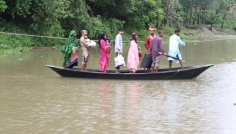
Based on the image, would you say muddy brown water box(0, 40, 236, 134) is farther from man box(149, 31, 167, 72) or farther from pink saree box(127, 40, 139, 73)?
man box(149, 31, 167, 72)

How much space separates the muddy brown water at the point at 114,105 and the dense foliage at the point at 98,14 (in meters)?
9.60

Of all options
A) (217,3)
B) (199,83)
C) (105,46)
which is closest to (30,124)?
(105,46)

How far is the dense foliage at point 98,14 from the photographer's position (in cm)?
2291

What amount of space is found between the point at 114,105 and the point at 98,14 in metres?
25.3

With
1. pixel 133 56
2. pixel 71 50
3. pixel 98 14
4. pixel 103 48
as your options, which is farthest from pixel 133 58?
pixel 98 14

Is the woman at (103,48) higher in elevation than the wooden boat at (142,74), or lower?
higher

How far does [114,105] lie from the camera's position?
361 inches

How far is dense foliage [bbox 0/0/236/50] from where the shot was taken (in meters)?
22.9

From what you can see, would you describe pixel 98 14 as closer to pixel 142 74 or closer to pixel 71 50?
pixel 71 50

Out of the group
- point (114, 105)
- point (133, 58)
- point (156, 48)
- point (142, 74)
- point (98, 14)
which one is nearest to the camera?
point (114, 105)

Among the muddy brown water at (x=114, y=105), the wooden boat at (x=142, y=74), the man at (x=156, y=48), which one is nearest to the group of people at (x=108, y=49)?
the man at (x=156, y=48)

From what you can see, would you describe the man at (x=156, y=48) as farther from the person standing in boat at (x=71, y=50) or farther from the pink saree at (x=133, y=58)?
the person standing in boat at (x=71, y=50)

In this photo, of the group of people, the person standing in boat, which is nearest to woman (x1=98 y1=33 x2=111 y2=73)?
the group of people

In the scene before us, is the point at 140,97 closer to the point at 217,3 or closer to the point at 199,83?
the point at 199,83
